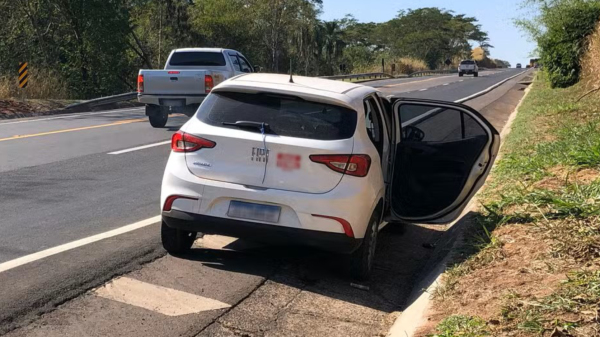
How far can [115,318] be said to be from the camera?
471 cm

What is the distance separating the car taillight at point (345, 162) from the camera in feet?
17.8

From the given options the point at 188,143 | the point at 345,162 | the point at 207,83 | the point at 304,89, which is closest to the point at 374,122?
the point at 304,89

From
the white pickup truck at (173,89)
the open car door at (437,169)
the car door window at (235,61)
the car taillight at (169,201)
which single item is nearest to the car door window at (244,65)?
the car door window at (235,61)

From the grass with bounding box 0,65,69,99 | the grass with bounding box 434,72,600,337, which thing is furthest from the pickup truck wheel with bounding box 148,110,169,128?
the grass with bounding box 434,72,600,337

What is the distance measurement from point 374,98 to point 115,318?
10.6 ft

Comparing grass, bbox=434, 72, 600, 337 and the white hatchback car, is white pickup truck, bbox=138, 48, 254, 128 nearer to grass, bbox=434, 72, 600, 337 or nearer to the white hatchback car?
grass, bbox=434, 72, 600, 337

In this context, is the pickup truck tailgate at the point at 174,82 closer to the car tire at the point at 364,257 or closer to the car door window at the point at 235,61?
the car door window at the point at 235,61

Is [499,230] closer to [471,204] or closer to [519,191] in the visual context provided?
[519,191]

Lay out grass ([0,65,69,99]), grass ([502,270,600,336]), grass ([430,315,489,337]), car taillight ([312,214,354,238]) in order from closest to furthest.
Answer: grass ([502,270,600,336]) → grass ([430,315,489,337]) → car taillight ([312,214,354,238]) → grass ([0,65,69,99])

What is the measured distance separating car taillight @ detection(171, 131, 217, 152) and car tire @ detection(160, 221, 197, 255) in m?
0.74

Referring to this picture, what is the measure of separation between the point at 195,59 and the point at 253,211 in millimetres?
13281

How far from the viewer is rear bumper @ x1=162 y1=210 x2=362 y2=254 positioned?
215 inches

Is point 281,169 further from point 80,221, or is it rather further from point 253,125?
point 80,221

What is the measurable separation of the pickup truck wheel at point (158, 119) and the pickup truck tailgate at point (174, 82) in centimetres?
71
